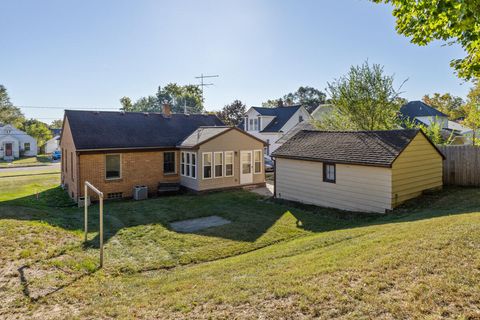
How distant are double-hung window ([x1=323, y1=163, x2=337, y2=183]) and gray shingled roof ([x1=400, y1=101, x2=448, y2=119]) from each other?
3086 centimetres

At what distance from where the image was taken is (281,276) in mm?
6281

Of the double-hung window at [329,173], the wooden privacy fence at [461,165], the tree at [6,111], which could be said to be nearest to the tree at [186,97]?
the tree at [6,111]

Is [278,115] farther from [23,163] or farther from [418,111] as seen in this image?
[23,163]

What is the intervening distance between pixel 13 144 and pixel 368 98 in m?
50.9

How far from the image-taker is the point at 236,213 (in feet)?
49.0

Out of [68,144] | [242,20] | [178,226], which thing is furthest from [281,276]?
[68,144]

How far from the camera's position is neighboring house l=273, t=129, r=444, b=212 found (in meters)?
13.7

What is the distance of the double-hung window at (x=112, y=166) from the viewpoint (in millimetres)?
18875

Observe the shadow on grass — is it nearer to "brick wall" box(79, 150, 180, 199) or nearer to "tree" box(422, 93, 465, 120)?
"brick wall" box(79, 150, 180, 199)

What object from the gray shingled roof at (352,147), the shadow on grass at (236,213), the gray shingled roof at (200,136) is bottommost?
the shadow on grass at (236,213)

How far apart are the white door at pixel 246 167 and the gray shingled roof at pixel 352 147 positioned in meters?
3.68

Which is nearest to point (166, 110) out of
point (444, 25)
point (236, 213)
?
point (236, 213)

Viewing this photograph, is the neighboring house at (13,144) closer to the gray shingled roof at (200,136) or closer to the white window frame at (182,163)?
the white window frame at (182,163)

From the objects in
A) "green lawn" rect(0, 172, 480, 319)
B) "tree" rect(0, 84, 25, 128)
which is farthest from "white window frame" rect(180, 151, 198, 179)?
"tree" rect(0, 84, 25, 128)
